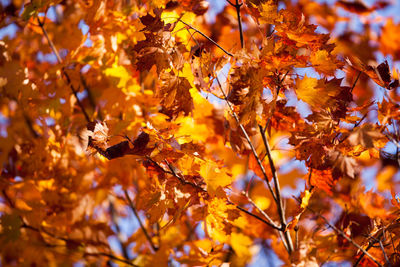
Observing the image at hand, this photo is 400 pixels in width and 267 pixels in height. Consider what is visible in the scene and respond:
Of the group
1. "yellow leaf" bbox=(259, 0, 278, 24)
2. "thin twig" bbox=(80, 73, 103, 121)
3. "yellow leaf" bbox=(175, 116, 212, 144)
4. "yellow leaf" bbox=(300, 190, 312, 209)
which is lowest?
"yellow leaf" bbox=(300, 190, 312, 209)

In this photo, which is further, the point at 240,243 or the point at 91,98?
the point at 91,98

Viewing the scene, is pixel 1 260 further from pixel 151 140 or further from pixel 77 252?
pixel 151 140

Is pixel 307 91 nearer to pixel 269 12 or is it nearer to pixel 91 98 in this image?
pixel 269 12

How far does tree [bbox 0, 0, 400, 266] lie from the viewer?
1.24 metres

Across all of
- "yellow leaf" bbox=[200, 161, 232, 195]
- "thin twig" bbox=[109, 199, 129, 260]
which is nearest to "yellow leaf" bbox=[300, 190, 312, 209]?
"yellow leaf" bbox=[200, 161, 232, 195]

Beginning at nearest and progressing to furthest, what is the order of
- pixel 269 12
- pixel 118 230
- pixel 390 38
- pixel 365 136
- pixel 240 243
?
pixel 365 136 < pixel 269 12 < pixel 240 243 < pixel 118 230 < pixel 390 38

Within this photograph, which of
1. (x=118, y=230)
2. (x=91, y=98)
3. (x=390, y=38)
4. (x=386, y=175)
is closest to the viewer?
(x=91, y=98)

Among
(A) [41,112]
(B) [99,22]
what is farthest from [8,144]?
(B) [99,22]

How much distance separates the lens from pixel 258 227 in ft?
7.31

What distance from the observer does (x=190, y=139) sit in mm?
1626

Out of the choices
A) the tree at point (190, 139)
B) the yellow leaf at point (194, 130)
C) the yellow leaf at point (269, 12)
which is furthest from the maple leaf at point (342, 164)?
the yellow leaf at point (194, 130)

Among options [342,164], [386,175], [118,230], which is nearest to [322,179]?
[342,164]

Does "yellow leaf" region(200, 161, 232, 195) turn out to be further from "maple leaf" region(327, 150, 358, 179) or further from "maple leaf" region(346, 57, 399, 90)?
"maple leaf" region(346, 57, 399, 90)

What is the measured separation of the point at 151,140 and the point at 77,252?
106cm
